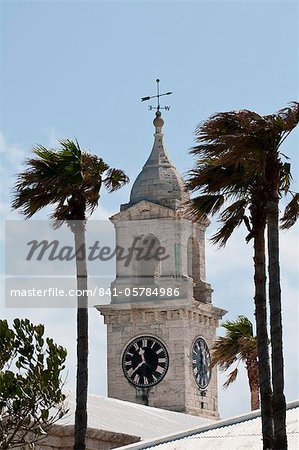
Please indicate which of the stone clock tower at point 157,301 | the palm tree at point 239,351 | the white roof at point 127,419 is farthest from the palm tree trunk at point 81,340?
the stone clock tower at point 157,301

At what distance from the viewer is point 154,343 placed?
267 ft

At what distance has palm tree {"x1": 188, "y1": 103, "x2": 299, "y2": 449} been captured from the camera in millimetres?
39406

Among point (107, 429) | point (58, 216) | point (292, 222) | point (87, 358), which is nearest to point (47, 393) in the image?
point (87, 358)

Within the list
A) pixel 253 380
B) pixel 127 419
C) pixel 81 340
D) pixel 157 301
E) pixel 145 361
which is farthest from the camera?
pixel 145 361

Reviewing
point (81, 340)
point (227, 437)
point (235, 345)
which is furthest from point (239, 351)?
point (81, 340)

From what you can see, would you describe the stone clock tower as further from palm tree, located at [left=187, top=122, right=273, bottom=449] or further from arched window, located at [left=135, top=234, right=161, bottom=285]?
palm tree, located at [left=187, top=122, right=273, bottom=449]

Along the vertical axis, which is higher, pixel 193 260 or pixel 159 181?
pixel 159 181

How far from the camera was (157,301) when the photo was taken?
81.1 m

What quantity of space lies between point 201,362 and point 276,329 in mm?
44106

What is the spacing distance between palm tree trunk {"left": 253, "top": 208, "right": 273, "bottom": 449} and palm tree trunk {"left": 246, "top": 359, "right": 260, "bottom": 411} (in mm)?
24144

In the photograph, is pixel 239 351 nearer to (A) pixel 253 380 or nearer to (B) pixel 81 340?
(A) pixel 253 380

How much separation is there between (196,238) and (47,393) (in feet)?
127

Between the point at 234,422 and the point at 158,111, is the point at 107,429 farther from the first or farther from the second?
the point at 158,111

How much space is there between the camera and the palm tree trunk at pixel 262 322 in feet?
135
